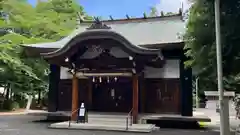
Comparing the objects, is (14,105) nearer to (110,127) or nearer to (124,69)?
(124,69)

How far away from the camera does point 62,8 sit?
2897 cm

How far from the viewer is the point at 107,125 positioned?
1315cm

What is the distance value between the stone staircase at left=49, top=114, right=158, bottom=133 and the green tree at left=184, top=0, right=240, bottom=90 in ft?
13.3

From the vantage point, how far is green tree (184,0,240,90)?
8531 millimetres

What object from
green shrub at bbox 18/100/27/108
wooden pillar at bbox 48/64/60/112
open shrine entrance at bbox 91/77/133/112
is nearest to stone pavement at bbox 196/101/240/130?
open shrine entrance at bbox 91/77/133/112

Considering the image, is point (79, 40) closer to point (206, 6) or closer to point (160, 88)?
point (160, 88)

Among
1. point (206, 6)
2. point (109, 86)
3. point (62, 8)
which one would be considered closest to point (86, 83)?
point (109, 86)

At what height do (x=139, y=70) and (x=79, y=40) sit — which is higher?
(x=79, y=40)

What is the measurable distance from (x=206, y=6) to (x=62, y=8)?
872 inches

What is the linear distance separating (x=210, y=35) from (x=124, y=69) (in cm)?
551

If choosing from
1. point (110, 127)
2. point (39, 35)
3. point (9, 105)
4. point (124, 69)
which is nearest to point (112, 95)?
point (124, 69)

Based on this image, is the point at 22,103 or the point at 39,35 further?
the point at 22,103

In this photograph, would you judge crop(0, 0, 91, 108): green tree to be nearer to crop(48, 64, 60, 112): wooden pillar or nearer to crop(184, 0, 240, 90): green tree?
crop(48, 64, 60, 112): wooden pillar

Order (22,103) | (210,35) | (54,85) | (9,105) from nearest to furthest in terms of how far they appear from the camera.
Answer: (210,35) → (54,85) → (9,105) → (22,103)
